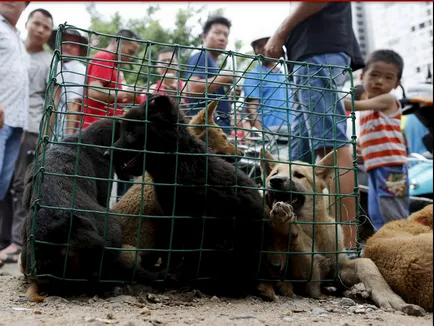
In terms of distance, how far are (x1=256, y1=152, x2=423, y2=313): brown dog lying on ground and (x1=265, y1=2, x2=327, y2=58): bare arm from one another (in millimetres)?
1400

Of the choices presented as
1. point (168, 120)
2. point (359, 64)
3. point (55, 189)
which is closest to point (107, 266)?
point (55, 189)

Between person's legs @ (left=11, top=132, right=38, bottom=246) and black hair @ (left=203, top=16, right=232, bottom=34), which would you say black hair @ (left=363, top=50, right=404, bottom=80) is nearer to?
black hair @ (left=203, top=16, right=232, bottom=34)

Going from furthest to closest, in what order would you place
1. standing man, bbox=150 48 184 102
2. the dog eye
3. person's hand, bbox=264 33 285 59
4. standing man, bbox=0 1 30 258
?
standing man, bbox=0 1 30 258 → person's hand, bbox=264 33 285 59 → the dog eye → standing man, bbox=150 48 184 102

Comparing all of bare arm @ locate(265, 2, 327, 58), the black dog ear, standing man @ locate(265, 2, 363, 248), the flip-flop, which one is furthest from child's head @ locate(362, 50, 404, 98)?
the flip-flop

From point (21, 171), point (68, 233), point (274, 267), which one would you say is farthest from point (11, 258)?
point (274, 267)

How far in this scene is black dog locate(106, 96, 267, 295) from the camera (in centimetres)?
306

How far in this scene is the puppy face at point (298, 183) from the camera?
3.30 m

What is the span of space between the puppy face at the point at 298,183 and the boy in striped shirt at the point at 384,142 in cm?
127

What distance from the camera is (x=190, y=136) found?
10.7 feet

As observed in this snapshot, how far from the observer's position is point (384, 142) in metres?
4.95

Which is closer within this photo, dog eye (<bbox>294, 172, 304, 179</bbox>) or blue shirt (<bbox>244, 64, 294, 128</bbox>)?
blue shirt (<bbox>244, 64, 294, 128</bbox>)

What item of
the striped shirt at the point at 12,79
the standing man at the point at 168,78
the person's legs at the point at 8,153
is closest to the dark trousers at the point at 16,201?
the person's legs at the point at 8,153

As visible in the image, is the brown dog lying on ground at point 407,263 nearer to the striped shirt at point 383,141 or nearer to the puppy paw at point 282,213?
the puppy paw at point 282,213

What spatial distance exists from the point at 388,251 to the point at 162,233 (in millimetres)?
1741
